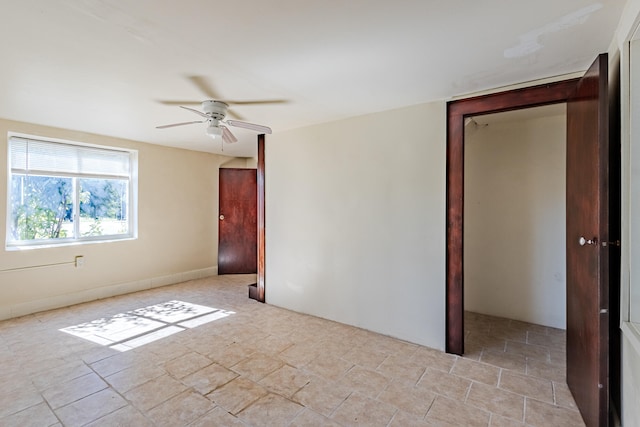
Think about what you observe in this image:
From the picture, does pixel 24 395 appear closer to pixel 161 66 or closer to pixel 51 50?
pixel 51 50

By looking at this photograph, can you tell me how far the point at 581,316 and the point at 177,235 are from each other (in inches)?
200

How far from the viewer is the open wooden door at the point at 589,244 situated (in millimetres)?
1518

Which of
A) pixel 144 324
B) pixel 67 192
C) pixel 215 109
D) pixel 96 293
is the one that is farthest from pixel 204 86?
pixel 96 293

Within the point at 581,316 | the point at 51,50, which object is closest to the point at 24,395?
the point at 51,50

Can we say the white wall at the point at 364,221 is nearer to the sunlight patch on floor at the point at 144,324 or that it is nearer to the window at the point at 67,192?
the sunlight patch on floor at the point at 144,324

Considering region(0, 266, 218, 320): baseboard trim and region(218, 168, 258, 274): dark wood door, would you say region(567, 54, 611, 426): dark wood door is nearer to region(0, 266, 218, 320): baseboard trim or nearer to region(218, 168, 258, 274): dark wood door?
region(218, 168, 258, 274): dark wood door

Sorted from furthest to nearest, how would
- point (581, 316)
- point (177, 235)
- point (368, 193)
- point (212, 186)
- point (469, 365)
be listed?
1. point (212, 186)
2. point (177, 235)
3. point (368, 193)
4. point (469, 365)
5. point (581, 316)

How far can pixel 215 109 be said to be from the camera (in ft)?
9.10

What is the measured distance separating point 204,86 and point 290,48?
938mm

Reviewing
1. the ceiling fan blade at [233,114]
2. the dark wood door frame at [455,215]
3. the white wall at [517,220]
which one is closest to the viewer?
the dark wood door frame at [455,215]

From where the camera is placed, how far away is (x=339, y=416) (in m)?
1.83

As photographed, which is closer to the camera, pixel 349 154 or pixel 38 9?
pixel 38 9

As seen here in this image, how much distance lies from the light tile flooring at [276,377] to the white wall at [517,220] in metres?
0.34

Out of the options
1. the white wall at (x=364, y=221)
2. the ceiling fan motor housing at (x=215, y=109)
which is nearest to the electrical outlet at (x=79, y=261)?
the white wall at (x=364, y=221)
